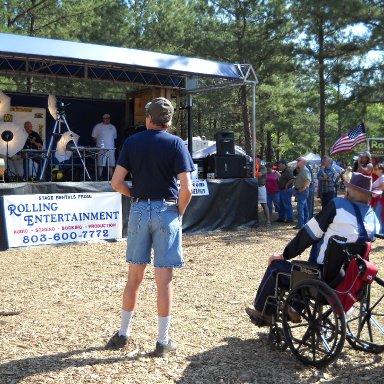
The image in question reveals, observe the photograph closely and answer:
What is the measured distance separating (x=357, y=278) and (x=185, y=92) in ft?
37.5

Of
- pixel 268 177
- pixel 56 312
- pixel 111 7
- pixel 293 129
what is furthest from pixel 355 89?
pixel 293 129

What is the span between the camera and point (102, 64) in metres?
11.5

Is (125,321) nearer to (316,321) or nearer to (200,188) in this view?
(316,321)

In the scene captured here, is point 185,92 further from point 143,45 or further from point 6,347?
point 6,347

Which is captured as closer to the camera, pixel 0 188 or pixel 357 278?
pixel 357 278

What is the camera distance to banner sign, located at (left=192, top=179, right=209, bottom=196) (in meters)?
11.1

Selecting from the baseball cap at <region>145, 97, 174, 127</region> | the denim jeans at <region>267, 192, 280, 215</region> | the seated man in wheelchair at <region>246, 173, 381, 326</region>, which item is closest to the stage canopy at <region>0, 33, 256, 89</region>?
the denim jeans at <region>267, 192, 280, 215</region>

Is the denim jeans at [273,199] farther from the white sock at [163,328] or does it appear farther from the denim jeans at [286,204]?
the white sock at [163,328]

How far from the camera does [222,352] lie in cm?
404

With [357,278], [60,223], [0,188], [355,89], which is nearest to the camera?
[357,278]

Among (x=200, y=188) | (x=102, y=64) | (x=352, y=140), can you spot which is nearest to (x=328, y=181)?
(x=200, y=188)

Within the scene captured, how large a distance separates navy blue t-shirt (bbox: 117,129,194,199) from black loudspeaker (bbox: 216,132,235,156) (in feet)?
29.3

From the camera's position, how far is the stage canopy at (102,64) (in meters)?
10.4

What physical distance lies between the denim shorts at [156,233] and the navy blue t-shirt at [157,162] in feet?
0.27
